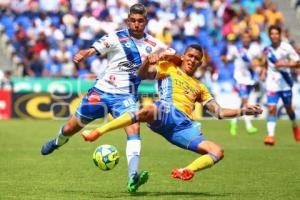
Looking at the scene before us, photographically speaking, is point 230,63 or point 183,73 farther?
point 230,63

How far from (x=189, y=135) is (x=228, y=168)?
11.4 ft

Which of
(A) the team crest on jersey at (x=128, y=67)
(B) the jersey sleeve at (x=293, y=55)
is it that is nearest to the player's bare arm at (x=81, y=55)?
(A) the team crest on jersey at (x=128, y=67)

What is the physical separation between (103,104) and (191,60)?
1451 millimetres

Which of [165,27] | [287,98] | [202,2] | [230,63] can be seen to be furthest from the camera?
A: [202,2]

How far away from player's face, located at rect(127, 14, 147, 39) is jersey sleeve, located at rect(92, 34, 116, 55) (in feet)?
1.04

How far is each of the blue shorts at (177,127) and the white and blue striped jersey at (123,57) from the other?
3.51ft

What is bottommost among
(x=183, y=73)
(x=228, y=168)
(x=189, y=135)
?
(x=228, y=168)

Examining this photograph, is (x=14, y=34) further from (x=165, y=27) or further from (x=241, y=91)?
(x=241, y=91)

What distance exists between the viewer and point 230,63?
95.9ft

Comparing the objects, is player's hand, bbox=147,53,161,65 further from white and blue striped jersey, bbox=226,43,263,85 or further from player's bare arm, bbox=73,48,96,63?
white and blue striped jersey, bbox=226,43,263,85

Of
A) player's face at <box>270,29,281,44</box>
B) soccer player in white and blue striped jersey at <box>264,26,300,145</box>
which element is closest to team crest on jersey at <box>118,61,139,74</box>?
player's face at <box>270,29,281,44</box>

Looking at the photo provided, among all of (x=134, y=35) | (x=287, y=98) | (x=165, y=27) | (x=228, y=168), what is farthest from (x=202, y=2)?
(x=134, y=35)

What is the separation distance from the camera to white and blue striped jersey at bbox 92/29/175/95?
37.9 feet

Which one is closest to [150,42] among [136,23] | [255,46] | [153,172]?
[136,23]
